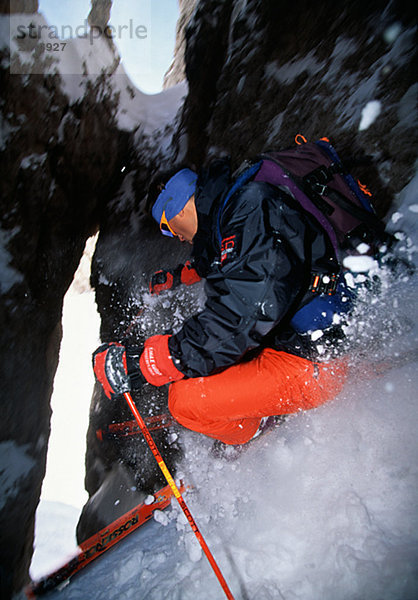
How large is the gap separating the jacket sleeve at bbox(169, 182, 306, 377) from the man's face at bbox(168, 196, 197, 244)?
41 centimetres

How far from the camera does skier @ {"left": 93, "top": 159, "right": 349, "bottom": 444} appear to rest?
5.00ft

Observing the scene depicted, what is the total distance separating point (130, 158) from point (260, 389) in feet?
8.07

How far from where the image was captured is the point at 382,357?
2164 millimetres

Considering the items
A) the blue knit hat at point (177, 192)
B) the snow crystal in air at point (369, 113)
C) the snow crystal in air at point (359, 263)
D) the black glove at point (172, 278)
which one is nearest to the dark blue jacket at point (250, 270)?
the snow crystal in air at point (359, 263)

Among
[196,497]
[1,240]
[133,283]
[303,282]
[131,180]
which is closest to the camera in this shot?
[303,282]

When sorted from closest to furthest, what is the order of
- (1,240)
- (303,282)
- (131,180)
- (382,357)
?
(303,282) → (1,240) → (382,357) → (131,180)

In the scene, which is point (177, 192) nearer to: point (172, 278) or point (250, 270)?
point (250, 270)

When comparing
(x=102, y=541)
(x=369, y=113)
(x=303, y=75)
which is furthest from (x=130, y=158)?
(x=102, y=541)

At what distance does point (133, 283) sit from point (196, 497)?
Answer: 230cm

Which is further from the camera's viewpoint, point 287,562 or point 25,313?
point 25,313

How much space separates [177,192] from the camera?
2.04 meters

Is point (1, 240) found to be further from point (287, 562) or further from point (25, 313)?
point (287, 562)

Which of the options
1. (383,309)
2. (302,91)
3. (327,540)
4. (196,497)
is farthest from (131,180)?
(327,540)

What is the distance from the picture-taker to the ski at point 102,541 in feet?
6.82
